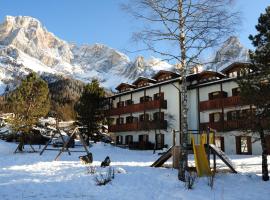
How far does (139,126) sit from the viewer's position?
4244 cm

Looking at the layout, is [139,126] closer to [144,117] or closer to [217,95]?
[144,117]

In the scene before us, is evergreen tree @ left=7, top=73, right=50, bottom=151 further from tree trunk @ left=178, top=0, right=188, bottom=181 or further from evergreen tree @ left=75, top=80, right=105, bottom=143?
tree trunk @ left=178, top=0, right=188, bottom=181

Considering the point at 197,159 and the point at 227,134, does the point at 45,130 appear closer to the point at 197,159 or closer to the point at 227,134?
the point at 227,134

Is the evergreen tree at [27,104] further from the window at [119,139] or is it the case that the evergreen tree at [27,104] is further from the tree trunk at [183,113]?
the tree trunk at [183,113]

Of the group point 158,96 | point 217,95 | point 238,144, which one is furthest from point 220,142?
point 158,96

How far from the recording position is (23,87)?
32.4m

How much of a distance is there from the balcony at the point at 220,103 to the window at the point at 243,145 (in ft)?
11.6

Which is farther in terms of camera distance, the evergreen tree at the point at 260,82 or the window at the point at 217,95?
the window at the point at 217,95

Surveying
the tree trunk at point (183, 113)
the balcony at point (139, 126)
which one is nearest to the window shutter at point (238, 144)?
the balcony at point (139, 126)

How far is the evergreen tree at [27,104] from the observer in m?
30.7

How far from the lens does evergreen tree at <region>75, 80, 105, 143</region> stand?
44.2m

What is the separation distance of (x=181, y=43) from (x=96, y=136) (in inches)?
1280

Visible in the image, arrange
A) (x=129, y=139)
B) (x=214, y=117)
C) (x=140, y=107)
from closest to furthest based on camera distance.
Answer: (x=214, y=117) → (x=140, y=107) → (x=129, y=139)

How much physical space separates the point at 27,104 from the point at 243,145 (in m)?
22.9
